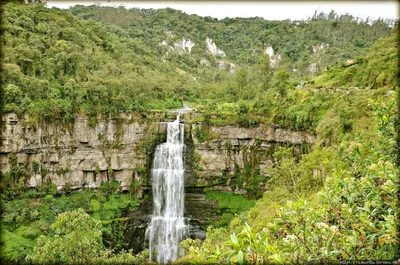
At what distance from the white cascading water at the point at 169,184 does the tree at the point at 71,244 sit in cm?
1182

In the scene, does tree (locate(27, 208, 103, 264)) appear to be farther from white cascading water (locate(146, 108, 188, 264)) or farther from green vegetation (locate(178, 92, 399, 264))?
white cascading water (locate(146, 108, 188, 264))

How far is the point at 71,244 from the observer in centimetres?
693

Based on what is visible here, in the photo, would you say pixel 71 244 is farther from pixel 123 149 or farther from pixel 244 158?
pixel 244 158

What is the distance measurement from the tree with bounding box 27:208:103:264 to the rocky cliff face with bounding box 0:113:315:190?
11774 mm

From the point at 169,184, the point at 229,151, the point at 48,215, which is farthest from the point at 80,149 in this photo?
the point at 229,151

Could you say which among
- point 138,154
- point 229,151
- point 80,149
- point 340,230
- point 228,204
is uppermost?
point 340,230

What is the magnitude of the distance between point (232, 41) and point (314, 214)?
6060cm

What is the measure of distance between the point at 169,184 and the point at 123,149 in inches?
166

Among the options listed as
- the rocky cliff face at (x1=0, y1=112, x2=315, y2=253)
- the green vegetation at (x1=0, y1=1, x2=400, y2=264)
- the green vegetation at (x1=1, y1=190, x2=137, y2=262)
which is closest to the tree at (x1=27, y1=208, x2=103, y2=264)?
the green vegetation at (x1=0, y1=1, x2=400, y2=264)

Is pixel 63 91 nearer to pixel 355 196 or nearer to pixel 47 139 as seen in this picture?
pixel 47 139

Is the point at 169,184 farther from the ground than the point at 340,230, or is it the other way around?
the point at 340,230

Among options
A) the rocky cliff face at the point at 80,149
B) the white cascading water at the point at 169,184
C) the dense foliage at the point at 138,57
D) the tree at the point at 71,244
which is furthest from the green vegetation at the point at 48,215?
the tree at the point at 71,244

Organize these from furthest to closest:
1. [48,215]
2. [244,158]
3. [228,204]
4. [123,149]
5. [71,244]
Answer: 1. [244,158]
2. [228,204]
3. [123,149]
4. [48,215]
5. [71,244]

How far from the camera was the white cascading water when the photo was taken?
62.0ft
